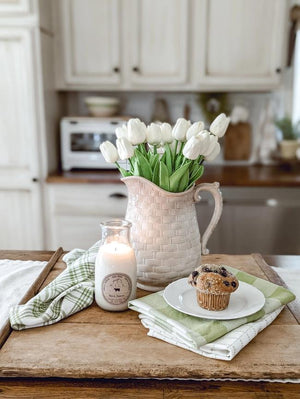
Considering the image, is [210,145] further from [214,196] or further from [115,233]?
[115,233]

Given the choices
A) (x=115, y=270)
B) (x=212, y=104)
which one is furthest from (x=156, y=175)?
(x=212, y=104)

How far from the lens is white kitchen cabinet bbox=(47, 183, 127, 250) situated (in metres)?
2.33

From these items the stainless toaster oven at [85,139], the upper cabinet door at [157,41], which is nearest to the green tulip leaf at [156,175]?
the stainless toaster oven at [85,139]

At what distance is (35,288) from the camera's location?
974 mm

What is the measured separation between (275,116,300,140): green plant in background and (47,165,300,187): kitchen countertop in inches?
8.3

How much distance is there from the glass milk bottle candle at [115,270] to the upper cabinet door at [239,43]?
182cm

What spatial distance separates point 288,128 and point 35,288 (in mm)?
2181

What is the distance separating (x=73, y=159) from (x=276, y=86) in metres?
1.34

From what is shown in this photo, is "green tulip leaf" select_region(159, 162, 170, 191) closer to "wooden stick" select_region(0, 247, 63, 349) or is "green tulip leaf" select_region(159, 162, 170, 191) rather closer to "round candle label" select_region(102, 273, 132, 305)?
"round candle label" select_region(102, 273, 132, 305)

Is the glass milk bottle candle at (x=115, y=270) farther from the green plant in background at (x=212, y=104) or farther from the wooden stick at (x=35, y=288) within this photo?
the green plant in background at (x=212, y=104)

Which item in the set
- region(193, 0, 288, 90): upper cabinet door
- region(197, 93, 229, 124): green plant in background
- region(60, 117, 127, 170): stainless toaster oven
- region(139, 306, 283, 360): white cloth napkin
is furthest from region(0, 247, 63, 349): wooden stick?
region(197, 93, 229, 124): green plant in background

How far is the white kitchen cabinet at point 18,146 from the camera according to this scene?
2201 mm

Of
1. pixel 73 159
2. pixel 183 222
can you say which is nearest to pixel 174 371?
pixel 183 222

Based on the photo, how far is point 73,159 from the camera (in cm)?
250
